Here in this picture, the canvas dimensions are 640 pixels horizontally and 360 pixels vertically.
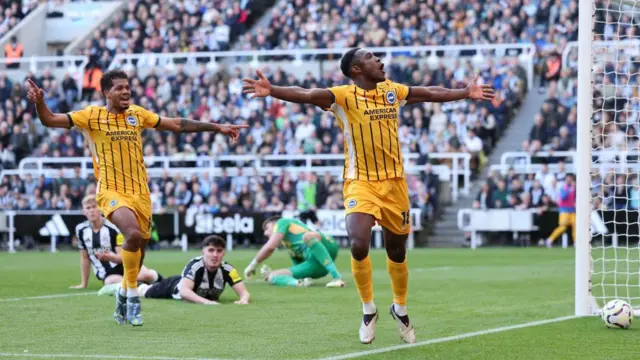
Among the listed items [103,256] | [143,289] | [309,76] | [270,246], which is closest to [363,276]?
[143,289]

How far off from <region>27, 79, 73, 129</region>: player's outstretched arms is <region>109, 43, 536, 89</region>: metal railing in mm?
20918

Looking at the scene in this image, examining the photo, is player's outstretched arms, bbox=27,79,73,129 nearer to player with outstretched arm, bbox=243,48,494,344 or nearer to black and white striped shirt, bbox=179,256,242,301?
player with outstretched arm, bbox=243,48,494,344

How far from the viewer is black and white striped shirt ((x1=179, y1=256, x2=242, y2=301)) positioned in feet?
44.5

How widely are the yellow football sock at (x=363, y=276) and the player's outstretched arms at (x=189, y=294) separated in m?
3.88

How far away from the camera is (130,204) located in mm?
11227

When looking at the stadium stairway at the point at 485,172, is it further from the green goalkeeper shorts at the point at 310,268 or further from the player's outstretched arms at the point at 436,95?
the player's outstretched arms at the point at 436,95

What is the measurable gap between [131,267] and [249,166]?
21.9 meters

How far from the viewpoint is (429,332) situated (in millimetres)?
10461

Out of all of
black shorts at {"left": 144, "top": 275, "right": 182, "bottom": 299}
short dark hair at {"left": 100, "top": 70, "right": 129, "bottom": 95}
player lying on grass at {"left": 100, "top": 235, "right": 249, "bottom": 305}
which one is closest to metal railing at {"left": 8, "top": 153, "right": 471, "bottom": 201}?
black shorts at {"left": 144, "top": 275, "right": 182, "bottom": 299}

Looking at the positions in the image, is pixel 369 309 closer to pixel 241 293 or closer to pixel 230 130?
pixel 230 130

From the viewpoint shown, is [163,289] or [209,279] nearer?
[209,279]

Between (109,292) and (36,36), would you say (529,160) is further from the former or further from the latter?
(36,36)

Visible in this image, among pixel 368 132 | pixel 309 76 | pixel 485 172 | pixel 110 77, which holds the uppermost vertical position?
pixel 309 76

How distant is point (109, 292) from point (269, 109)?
2044 centimetres
